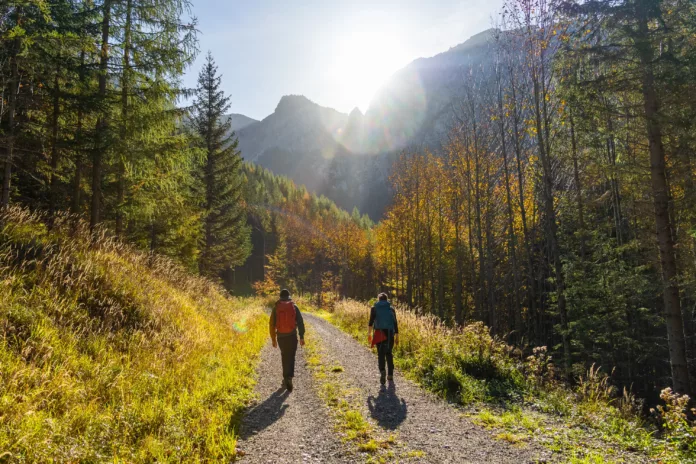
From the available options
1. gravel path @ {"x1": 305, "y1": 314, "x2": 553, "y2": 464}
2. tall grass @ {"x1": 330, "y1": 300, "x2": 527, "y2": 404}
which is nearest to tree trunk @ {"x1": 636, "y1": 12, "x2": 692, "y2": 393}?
tall grass @ {"x1": 330, "y1": 300, "x2": 527, "y2": 404}

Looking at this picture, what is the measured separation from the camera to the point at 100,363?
5.17 m

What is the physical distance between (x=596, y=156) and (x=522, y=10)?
23.5 feet

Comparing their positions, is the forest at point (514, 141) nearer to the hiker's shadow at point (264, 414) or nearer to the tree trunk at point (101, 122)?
the tree trunk at point (101, 122)

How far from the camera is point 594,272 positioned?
14.0 meters

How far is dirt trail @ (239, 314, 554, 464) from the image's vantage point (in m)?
4.25

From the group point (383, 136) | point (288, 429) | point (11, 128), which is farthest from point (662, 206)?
point (383, 136)

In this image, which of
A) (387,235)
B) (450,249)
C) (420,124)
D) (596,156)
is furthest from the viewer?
(420,124)

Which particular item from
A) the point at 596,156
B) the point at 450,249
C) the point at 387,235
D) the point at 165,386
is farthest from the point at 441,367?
the point at 387,235

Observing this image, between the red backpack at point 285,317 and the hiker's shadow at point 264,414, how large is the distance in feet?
4.41

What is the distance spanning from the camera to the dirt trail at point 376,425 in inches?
167

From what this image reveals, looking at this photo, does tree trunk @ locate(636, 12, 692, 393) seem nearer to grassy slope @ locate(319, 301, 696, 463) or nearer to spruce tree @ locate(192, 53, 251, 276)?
grassy slope @ locate(319, 301, 696, 463)

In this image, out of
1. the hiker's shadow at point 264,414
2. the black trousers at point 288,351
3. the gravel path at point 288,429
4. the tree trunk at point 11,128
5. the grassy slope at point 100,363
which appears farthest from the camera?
the tree trunk at point 11,128

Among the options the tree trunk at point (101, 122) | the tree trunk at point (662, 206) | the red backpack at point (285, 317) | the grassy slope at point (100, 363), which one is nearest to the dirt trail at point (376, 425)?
the grassy slope at point (100, 363)

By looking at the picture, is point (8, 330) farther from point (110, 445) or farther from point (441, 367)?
point (441, 367)
